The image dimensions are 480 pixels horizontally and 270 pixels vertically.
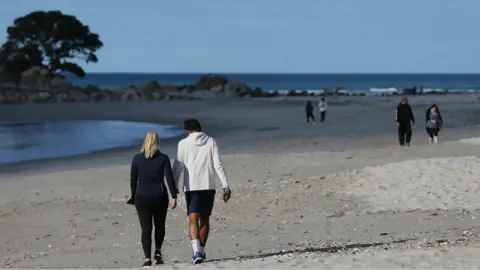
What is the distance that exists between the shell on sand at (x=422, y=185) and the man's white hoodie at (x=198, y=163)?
542 cm

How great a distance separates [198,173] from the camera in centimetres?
973

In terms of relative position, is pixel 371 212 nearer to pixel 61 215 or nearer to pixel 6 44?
pixel 61 215

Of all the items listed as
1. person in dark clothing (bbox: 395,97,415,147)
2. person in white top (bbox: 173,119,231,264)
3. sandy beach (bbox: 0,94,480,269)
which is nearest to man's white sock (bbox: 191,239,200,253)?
person in white top (bbox: 173,119,231,264)

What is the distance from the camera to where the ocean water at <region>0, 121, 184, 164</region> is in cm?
2925

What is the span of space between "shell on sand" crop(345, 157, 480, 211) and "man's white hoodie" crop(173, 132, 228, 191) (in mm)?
5423

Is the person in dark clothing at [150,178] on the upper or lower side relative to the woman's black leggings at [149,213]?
upper

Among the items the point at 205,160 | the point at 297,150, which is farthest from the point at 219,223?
the point at 297,150

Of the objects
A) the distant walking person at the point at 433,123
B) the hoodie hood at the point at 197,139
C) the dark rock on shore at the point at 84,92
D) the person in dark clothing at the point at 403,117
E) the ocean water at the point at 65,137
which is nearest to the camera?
the hoodie hood at the point at 197,139

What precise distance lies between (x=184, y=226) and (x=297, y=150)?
44.8 feet

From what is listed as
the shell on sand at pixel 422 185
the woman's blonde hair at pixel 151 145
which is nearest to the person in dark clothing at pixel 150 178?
the woman's blonde hair at pixel 151 145

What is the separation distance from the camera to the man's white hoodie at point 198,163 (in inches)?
383

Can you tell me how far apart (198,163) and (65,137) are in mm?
26723

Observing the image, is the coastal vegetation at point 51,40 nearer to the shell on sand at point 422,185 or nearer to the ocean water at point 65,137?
the ocean water at point 65,137

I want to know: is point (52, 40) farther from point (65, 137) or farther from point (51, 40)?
point (65, 137)
